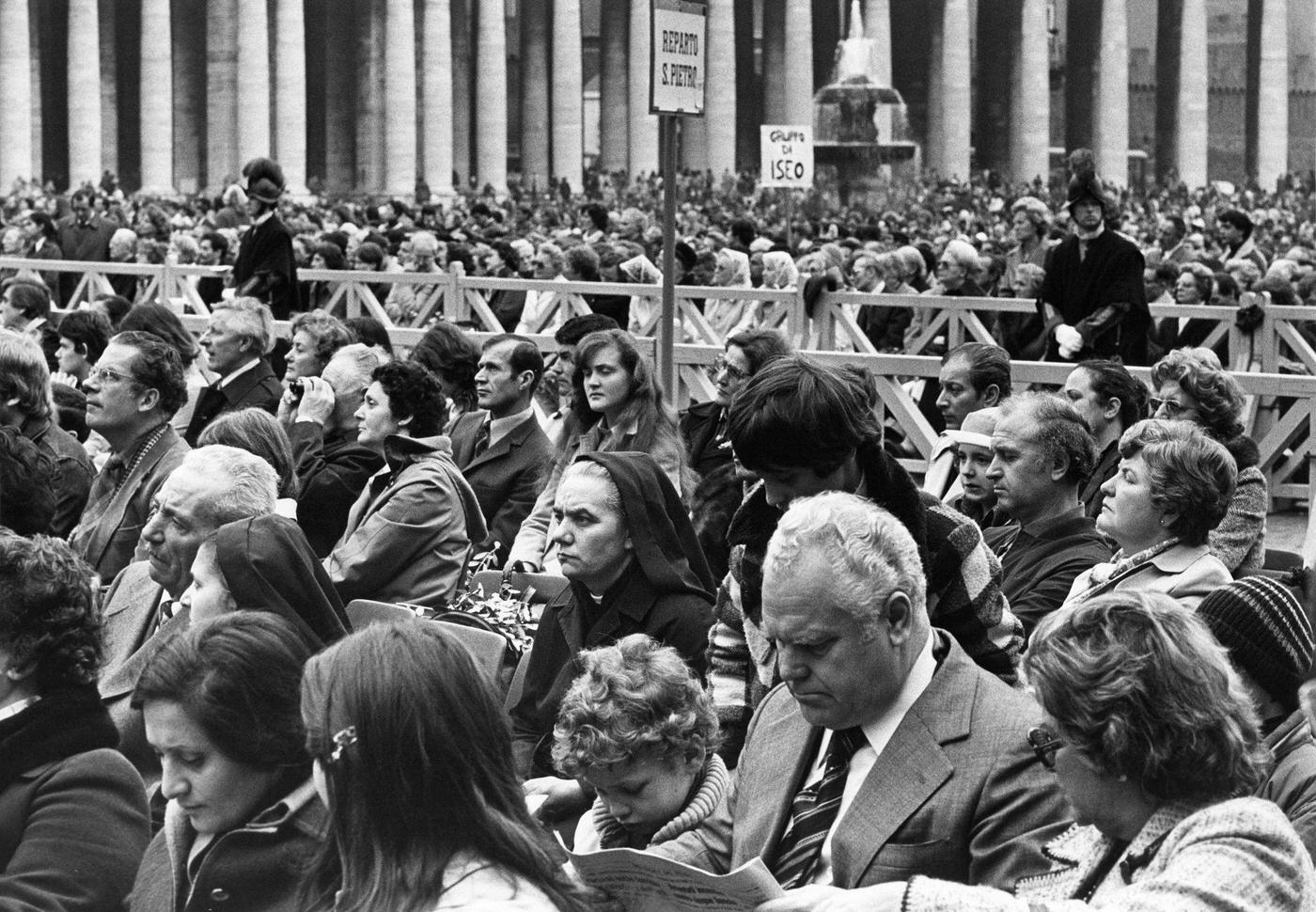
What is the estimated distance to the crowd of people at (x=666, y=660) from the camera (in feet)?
11.1

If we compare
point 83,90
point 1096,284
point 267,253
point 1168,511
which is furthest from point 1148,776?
point 83,90

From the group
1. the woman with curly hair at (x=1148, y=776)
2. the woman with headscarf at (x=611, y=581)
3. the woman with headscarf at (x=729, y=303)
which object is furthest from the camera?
the woman with headscarf at (x=729, y=303)

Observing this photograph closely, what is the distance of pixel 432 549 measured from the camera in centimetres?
758

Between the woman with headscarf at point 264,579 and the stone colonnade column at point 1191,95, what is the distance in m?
65.2

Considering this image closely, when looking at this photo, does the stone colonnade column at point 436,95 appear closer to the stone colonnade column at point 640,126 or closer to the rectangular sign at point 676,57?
the stone colonnade column at point 640,126

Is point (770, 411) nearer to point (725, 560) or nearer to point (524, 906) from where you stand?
point (524, 906)

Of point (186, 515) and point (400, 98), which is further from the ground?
point (400, 98)

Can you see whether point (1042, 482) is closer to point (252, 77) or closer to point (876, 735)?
point (876, 735)

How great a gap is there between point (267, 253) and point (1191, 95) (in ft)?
184

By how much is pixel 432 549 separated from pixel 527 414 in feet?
7.35

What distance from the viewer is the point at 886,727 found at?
4090 millimetres

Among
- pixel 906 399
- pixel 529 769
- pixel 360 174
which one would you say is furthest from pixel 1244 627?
pixel 360 174

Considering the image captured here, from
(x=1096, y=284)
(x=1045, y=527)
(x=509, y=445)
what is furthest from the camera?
(x=1096, y=284)

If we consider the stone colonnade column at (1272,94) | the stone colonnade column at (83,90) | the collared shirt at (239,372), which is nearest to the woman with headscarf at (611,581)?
the collared shirt at (239,372)
